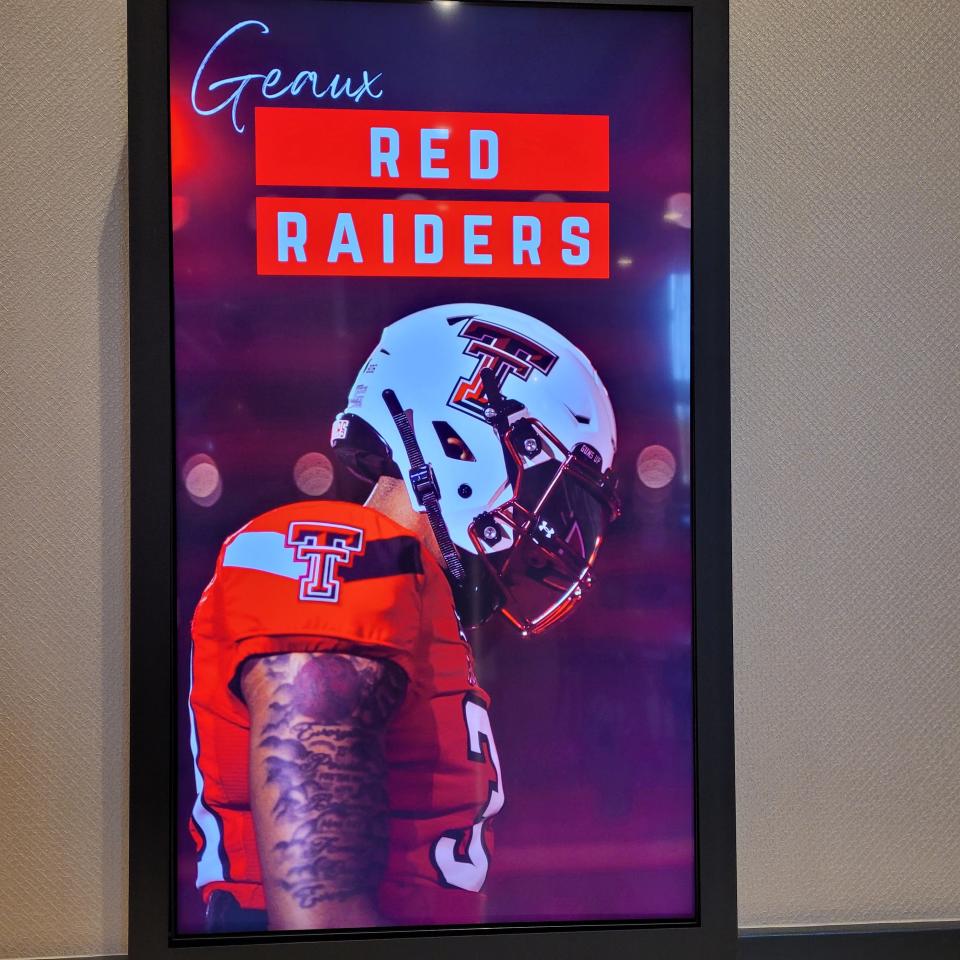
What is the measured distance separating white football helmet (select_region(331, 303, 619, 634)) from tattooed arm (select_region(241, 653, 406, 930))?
265mm

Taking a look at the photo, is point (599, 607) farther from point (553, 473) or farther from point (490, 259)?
point (490, 259)

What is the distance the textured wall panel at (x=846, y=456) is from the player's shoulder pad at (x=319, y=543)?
2.17ft

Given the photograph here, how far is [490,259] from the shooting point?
4.83 feet

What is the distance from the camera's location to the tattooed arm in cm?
143

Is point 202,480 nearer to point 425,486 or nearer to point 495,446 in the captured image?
point 425,486

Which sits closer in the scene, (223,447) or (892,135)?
(223,447)

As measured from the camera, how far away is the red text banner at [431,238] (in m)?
1.45

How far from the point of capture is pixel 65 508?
150 cm

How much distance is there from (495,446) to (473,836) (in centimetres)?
68

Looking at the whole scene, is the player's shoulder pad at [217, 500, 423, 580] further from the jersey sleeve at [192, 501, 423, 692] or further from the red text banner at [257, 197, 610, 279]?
the red text banner at [257, 197, 610, 279]

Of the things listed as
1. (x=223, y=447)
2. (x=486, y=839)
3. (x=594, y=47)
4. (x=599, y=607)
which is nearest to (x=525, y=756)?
(x=486, y=839)

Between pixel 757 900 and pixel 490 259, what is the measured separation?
1285 millimetres

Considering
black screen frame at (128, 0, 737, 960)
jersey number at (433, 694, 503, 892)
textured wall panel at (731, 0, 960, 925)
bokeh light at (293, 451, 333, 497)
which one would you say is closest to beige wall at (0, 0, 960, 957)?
textured wall panel at (731, 0, 960, 925)

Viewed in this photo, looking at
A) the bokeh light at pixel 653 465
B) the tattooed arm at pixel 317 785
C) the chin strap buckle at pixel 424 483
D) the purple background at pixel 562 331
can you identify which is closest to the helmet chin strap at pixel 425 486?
the chin strap buckle at pixel 424 483
